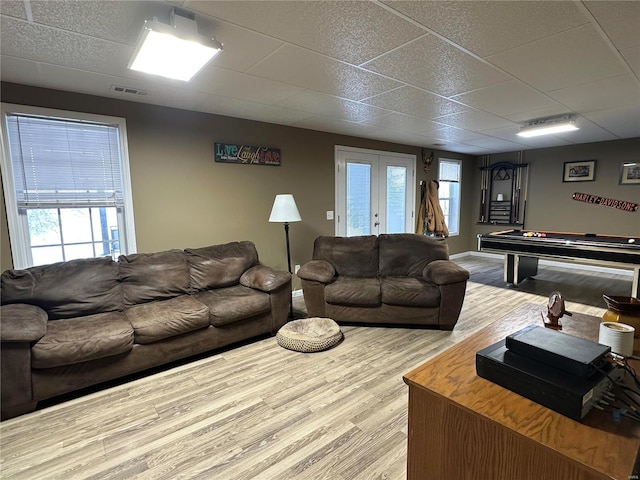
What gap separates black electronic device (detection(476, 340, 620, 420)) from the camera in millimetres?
928

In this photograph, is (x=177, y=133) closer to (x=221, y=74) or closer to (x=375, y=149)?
(x=221, y=74)

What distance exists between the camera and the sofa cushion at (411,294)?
124 inches

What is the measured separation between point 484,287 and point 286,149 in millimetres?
3596

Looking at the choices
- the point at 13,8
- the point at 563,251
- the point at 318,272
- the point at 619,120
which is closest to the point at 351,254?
the point at 318,272

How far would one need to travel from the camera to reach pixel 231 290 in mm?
3152

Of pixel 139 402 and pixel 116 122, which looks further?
pixel 116 122

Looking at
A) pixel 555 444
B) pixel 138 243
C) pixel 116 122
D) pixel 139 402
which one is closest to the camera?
pixel 555 444

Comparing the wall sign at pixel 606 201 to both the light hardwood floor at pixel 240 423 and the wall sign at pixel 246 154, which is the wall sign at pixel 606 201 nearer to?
the light hardwood floor at pixel 240 423

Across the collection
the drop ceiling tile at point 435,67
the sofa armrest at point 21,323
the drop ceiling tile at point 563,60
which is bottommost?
the sofa armrest at point 21,323

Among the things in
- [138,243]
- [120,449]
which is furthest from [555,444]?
[138,243]

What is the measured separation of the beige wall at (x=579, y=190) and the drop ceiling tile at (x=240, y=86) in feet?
18.6

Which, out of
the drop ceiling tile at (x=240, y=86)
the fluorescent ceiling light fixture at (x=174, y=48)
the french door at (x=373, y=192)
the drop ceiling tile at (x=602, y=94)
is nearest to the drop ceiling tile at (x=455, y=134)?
the french door at (x=373, y=192)

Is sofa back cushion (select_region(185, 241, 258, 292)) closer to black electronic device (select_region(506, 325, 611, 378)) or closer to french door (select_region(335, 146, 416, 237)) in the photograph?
french door (select_region(335, 146, 416, 237))

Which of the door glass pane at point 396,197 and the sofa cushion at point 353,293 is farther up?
the door glass pane at point 396,197
